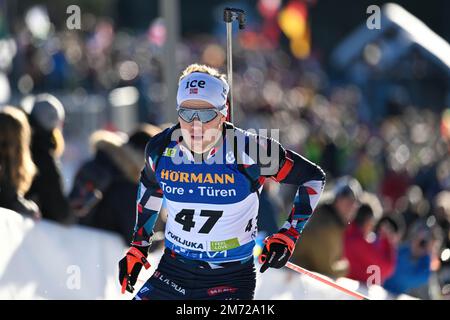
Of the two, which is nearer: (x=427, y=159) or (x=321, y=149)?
(x=427, y=159)

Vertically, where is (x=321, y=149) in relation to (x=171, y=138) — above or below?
below

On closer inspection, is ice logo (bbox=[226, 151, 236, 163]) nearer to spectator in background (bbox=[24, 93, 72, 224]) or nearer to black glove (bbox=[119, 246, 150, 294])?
black glove (bbox=[119, 246, 150, 294])

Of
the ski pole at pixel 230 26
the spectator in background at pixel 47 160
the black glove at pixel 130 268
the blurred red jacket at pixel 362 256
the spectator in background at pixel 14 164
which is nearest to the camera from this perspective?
the black glove at pixel 130 268

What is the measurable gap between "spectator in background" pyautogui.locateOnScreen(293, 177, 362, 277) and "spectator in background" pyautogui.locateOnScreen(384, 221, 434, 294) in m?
0.52

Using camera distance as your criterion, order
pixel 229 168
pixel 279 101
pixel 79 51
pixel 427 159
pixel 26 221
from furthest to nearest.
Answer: pixel 79 51 < pixel 279 101 < pixel 427 159 < pixel 26 221 < pixel 229 168

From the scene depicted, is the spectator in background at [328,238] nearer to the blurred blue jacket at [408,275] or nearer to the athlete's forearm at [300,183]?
the blurred blue jacket at [408,275]

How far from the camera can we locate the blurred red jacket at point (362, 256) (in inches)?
266

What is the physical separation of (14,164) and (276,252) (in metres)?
2.27

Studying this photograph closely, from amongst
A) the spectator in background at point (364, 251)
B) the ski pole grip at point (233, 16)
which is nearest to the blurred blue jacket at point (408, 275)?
the spectator in background at point (364, 251)

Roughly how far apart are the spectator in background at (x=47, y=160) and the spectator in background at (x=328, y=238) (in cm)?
160

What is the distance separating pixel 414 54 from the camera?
61.7ft
